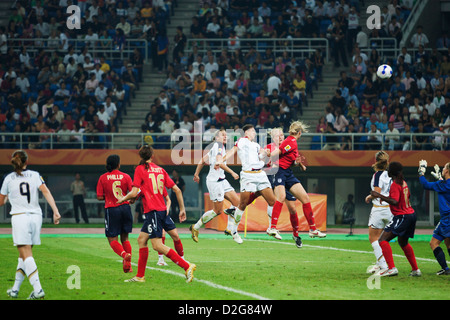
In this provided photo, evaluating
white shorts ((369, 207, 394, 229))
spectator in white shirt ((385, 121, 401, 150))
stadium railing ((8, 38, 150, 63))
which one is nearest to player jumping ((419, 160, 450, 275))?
white shorts ((369, 207, 394, 229))

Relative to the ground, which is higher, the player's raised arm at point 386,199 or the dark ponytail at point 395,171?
the dark ponytail at point 395,171

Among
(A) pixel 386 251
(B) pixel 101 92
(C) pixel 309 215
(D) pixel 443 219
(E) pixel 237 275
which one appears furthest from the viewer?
(B) pixel 101 92

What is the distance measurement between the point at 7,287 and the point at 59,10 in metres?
25.6

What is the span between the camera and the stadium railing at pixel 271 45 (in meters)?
32.4

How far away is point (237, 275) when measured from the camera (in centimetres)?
1357

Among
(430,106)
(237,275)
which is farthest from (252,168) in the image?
(430,106)

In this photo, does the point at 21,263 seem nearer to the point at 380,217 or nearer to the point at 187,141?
the point at 380,217

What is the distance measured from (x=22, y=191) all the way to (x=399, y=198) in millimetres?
6697

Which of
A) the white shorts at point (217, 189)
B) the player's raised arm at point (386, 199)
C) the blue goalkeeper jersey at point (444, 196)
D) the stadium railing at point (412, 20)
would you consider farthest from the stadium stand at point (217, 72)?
the player's raised arm at point (386, 199)

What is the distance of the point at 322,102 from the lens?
3192cm

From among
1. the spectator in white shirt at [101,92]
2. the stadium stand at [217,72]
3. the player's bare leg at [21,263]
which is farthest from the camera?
the spectator in white shirt at [101,92]

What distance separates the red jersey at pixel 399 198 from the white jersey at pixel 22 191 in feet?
20.6

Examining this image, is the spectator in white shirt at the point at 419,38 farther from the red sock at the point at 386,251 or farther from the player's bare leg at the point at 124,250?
the player's bare leg at the point at 124,250
